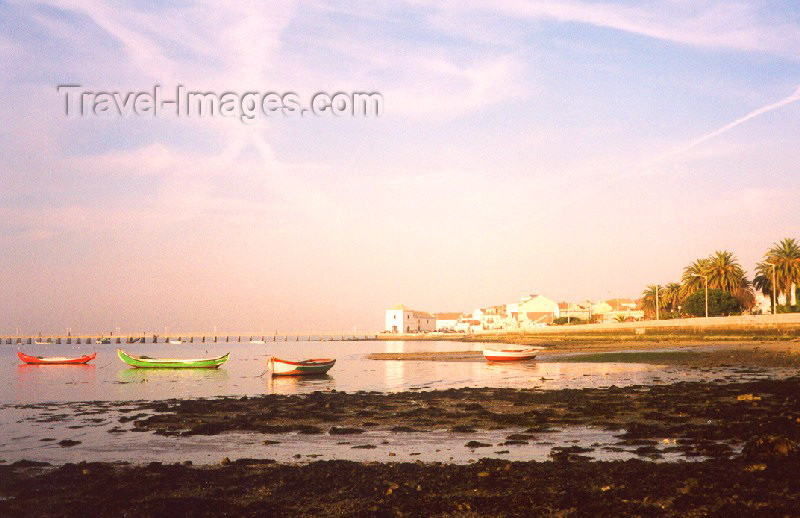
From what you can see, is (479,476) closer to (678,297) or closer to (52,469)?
(52,469)

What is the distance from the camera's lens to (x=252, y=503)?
12.1 metres

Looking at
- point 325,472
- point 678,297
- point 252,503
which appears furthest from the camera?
point 678,297

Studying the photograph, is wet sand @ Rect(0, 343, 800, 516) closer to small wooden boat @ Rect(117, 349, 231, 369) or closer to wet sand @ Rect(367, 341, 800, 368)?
wet sand @ Rect(367, 341, 800, 368)

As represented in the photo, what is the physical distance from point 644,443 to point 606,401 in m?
9.76

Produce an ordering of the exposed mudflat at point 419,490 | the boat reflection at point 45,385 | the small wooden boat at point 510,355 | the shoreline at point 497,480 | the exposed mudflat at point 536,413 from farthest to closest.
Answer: the small wooden boat at point 510,355 < the boat reflection at point 45,385 < the exposed mudflat at point 536,413 < the shoreline at point 497,480 < the exposed mudflat at point 419,490

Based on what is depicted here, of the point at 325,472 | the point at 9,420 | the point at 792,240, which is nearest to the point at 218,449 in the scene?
the point at 325,472

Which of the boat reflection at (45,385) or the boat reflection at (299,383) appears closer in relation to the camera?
the boat reflection at (299,383)

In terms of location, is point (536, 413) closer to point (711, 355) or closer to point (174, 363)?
point (711, 355)

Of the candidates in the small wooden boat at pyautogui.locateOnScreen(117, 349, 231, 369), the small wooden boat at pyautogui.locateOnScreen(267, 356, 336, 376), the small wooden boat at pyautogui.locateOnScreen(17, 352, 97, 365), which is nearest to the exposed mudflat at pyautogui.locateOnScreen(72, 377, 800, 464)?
the small wooden boat at pyautogui.locateOnScreen(267, 356, 336, 376)

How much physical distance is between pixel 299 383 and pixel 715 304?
2823 inches

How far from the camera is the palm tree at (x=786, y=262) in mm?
83625

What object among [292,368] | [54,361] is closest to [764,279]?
[292,368]

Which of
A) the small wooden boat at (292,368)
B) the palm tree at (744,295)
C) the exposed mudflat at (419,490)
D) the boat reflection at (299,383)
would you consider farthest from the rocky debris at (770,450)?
the palm tree at (744,295)

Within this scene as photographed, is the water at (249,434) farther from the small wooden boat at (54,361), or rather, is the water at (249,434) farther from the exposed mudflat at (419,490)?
the small wooden boat at (54,361)
